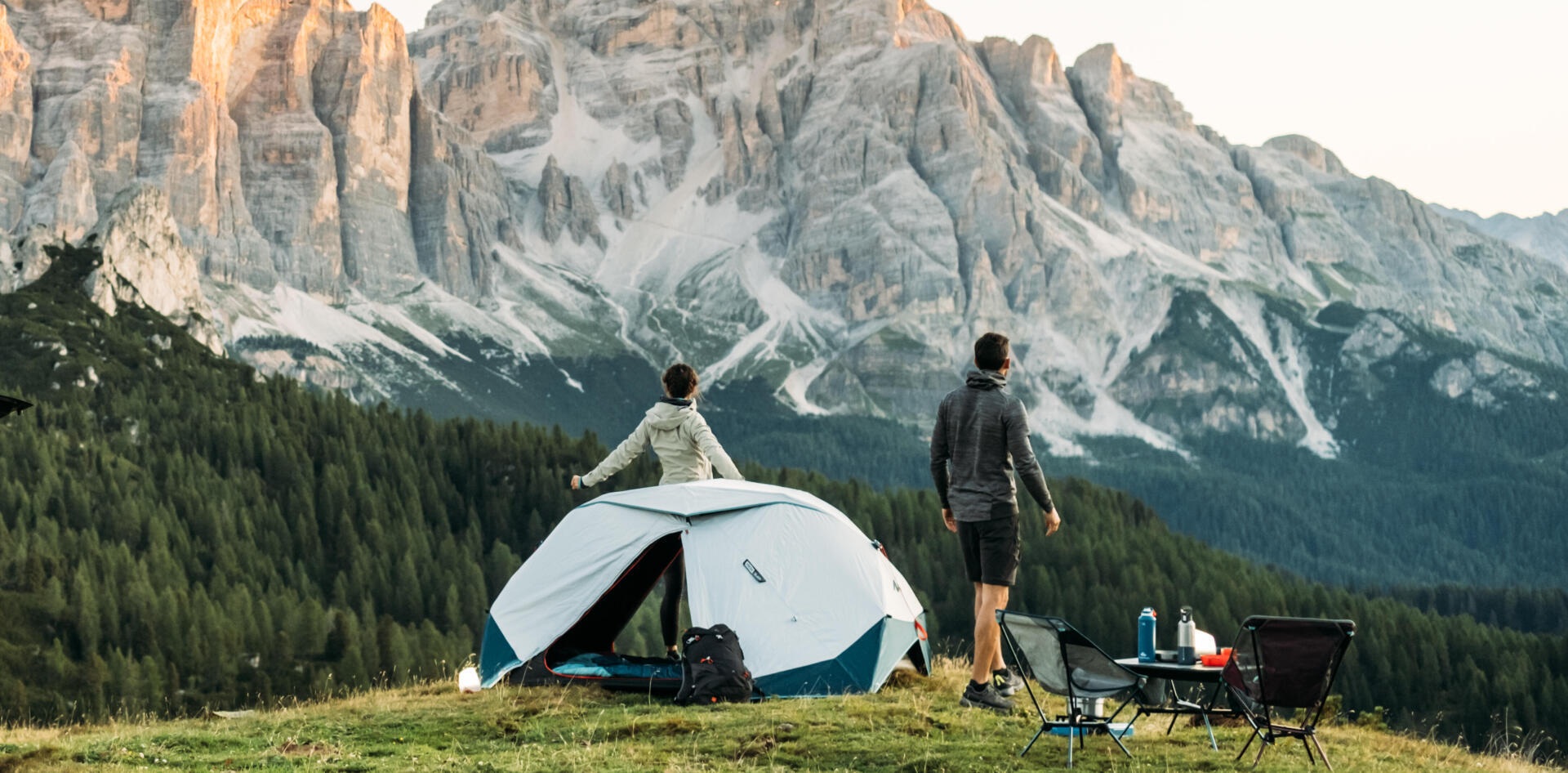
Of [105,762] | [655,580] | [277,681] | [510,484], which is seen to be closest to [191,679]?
[277,681]

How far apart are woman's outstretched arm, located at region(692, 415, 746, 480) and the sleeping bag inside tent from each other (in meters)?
1.23

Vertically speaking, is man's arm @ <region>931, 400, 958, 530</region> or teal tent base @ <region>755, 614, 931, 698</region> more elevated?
man's arm @ <region>931, 400, 958, 530</region>

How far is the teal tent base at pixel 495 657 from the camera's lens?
24188 millimetres

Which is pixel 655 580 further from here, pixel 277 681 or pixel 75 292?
pixel 75 292

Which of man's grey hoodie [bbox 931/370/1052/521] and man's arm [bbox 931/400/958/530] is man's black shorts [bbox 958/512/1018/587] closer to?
man's grey hoodie [bbox 931/370/1052/521]

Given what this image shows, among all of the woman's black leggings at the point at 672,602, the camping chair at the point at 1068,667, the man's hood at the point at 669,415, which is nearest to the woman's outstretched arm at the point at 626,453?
the man's hood at the point at 669,415

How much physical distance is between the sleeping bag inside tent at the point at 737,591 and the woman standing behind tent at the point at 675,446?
36 centimetres

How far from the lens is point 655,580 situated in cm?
2669

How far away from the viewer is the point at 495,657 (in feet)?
81.0

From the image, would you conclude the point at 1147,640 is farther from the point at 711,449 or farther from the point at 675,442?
the point at 675,442

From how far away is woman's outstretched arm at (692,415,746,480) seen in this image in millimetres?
22766

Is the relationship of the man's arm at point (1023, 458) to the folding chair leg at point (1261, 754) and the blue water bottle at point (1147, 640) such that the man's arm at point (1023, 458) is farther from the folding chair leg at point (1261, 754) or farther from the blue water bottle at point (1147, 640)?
the folding chair leg at point (1261, 754)

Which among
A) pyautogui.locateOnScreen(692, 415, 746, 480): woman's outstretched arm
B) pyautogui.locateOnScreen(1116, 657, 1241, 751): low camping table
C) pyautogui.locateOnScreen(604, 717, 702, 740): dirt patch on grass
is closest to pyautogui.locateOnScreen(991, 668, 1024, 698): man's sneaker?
pyautogui.locateOnScreen(1116, 657, 1241, 751): low camping table

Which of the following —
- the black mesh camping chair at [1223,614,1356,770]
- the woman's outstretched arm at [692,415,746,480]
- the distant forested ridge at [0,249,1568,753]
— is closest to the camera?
the black mesh camping chair at [1223,614,1356,770]
